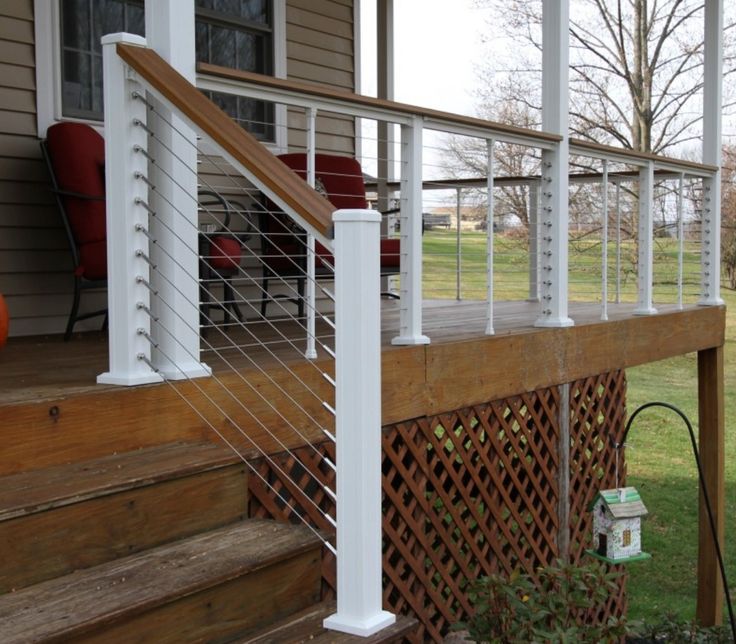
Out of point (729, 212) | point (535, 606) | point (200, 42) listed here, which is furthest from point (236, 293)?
point (729, 212)

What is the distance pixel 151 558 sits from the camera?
2652mm

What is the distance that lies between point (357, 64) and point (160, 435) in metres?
4.62

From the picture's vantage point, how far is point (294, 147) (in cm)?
657

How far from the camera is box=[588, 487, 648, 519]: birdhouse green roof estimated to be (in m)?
4.46

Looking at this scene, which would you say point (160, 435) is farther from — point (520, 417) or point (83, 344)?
point (520, 417)

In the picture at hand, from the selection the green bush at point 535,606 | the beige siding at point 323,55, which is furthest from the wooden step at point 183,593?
the beige siding at point 323,55

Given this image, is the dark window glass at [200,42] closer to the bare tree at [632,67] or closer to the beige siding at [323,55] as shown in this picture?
the beige siding at [323,55]

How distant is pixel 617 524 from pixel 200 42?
143 inches

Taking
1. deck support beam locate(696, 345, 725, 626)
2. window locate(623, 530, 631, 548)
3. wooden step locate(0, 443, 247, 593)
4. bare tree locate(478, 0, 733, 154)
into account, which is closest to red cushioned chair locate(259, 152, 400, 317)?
window locate(623, 530, 631, 548)

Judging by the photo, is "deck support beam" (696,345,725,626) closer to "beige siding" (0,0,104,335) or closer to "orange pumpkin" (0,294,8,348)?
"beige siding" (0,0,104,335)

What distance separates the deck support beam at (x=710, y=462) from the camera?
23.6 feet

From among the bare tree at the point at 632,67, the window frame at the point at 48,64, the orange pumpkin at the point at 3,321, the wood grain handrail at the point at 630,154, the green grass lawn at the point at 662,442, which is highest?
the bare tree at the point at 632,67

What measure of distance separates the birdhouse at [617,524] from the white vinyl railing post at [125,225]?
2.24 meters

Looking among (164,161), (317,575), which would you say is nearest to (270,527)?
(317,575)
